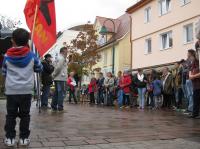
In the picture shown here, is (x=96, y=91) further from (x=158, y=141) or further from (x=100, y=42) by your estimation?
(x=100, y=42)

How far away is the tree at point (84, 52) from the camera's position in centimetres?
4144

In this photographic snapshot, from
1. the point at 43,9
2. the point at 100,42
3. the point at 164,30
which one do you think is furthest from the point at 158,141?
the point at 100,42

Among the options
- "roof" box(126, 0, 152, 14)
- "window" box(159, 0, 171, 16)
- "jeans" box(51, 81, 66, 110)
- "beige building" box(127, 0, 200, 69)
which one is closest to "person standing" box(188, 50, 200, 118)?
"jeans" box(51, 81, 66, 110)

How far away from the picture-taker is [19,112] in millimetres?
5398

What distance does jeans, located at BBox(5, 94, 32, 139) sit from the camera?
5219 millimetres

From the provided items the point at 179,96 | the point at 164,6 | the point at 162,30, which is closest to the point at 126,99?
the point at 179,96

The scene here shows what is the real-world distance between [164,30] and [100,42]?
821 inches

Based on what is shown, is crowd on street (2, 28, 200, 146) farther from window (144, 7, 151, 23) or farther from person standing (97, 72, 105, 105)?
window (144, 7, 151, 23)

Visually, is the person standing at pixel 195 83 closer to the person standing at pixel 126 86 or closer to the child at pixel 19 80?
the child at pixel 19 80

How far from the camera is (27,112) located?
5.35 meters

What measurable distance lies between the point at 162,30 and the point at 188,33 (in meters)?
3.59

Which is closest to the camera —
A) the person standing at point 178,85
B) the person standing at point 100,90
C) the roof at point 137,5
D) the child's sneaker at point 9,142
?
the child's sneaker at point 9,142

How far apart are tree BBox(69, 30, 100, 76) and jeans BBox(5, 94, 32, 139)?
35624 mm

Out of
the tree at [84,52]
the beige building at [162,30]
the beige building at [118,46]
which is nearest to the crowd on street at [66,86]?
the beige building at [162,30]
